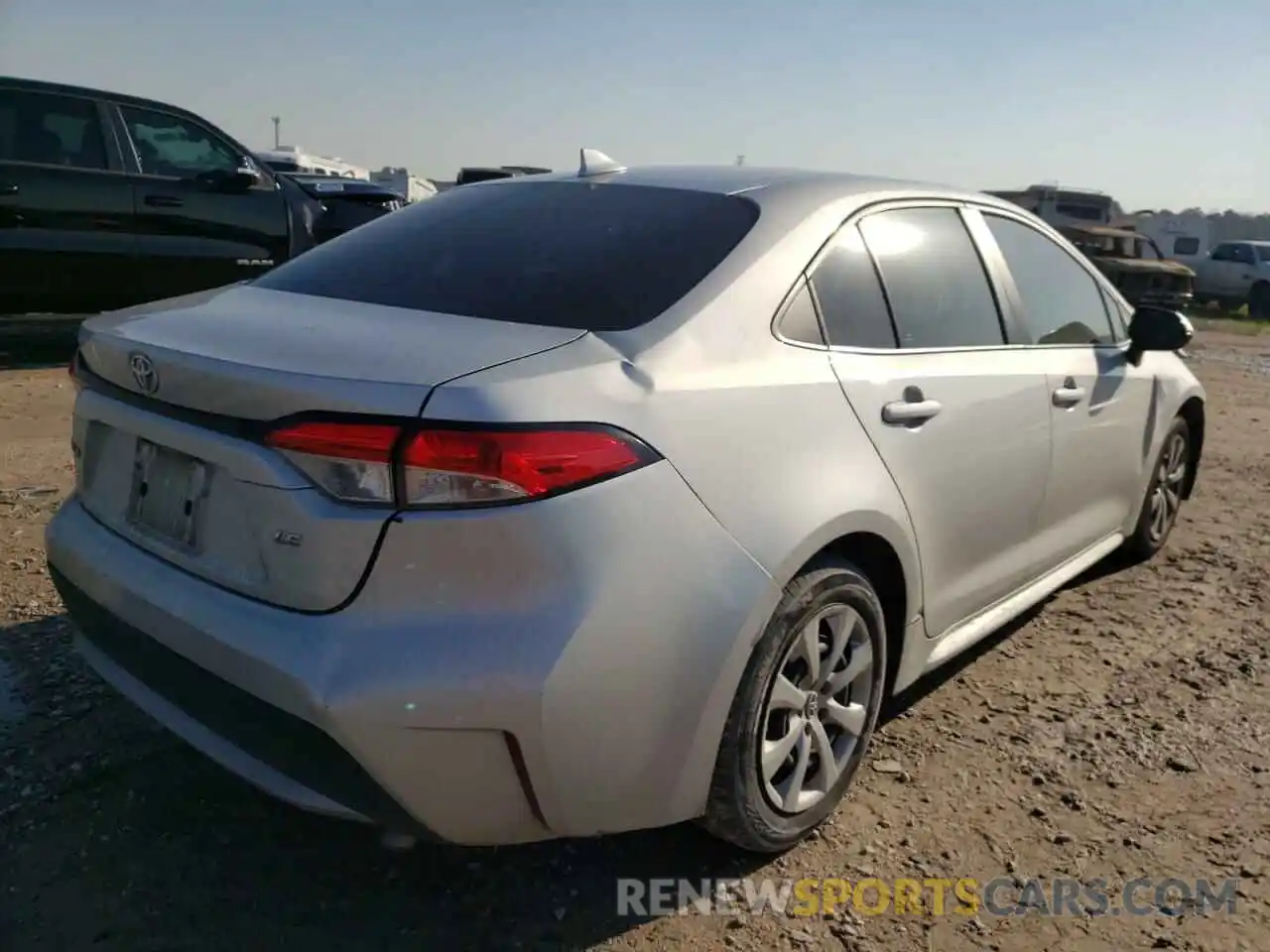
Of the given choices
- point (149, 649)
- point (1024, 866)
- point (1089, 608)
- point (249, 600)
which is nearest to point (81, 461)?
point (149, 649)

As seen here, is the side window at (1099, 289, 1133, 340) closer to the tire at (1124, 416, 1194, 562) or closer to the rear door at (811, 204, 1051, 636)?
the tire at (1124, 416, 1194, 562)

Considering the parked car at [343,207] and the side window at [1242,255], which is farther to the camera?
the side window at [1242,255]

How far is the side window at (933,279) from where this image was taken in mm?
2932

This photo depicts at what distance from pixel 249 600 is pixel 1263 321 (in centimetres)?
2464

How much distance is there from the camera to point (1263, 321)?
22.4m

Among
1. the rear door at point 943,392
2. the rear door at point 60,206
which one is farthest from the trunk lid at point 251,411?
the rear door at point 60,206

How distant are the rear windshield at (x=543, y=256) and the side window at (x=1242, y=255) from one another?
957 inches

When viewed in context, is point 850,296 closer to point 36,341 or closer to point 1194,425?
point 1194,425

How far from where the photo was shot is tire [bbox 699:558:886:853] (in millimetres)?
2309

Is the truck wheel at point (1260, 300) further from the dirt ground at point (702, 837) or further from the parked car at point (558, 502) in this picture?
the parked car at point (558, 502)

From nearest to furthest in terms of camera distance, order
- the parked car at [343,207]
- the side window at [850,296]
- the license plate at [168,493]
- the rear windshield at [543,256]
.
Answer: the license plate at [168,493] → the rear windshield at [543,256] → the side window at [850,296] → the parked car at [343,207]

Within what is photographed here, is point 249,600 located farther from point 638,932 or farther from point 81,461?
point 638,932

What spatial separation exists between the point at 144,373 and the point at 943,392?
75.7 inches

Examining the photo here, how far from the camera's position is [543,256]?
8.66 feet
